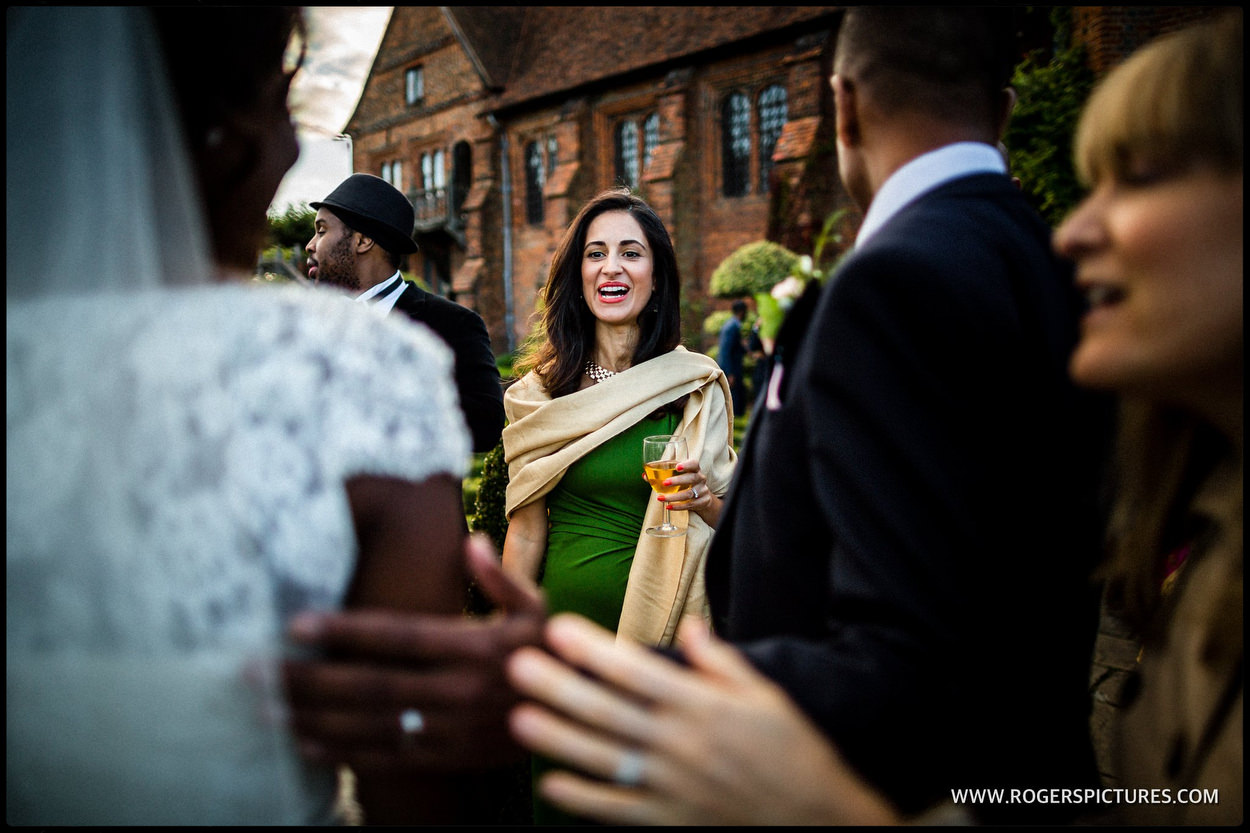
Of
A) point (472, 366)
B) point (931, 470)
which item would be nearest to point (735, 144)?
point (472, 366)

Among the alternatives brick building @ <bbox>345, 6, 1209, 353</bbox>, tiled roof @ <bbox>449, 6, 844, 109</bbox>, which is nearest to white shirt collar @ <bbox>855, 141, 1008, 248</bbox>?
brick building @ <bbox>345, 6, 1209, 353</bbox>

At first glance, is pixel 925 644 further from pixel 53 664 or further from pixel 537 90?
pixel 537 90

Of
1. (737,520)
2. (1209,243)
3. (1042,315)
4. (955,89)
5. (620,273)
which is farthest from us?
(620,273)

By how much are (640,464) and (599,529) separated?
1.06 feet

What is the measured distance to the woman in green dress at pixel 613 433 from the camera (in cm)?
282

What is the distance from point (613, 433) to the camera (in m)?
2.90

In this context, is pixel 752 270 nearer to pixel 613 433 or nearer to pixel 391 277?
pixel 391 277

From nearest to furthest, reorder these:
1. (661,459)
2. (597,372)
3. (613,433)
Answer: (661,459)
(613,433)
(597,372)

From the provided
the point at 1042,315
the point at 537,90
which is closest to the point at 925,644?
the point at 1042,315

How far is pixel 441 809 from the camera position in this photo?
109 centimetres

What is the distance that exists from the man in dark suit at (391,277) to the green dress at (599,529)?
4.10ft

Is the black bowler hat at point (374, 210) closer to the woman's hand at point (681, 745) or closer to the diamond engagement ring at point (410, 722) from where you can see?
the diamond engagement ring at point (410, 722)

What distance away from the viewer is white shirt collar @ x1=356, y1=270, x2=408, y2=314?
166 inches

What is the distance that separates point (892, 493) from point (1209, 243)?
1.70ft
